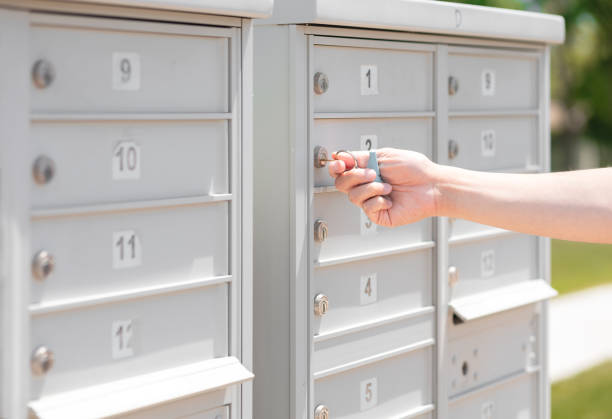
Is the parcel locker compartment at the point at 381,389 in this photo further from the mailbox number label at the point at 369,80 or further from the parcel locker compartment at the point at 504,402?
the mailbox number label at the point at 369,80

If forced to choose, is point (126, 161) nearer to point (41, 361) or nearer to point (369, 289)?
point (41, 361)

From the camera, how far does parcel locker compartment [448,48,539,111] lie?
9.23 feet

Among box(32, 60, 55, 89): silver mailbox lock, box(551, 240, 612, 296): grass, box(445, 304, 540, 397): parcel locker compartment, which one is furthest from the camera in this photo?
box(551, 240, 612, 296): grass

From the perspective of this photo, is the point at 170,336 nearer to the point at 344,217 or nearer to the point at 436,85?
the point at 344,217

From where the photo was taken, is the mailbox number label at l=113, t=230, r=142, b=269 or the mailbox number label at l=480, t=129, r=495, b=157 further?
the mailbox number label at l=480, t=129, r=495, b=157

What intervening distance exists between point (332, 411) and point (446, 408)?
527mm

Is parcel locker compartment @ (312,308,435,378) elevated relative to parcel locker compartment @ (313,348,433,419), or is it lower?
elevated

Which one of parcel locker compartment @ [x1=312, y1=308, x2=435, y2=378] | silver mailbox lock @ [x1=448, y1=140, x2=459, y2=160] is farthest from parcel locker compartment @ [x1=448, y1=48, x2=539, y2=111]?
parcel locker compartment @ [x1=312, y1=308, x2=435, y2=378]

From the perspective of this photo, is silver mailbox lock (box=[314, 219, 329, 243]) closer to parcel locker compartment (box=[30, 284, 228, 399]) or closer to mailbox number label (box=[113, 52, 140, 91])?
parcel locker compartment (box=[30, 284, 228, 399])

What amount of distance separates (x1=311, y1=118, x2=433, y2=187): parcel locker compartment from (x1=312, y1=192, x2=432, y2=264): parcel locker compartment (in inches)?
2.4

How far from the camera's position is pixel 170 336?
2031 millimetres

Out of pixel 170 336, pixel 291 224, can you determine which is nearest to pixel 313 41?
pixel 291 224

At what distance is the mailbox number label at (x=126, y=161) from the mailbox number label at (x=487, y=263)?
4.79 ft

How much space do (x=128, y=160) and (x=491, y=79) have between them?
150 centimetres
